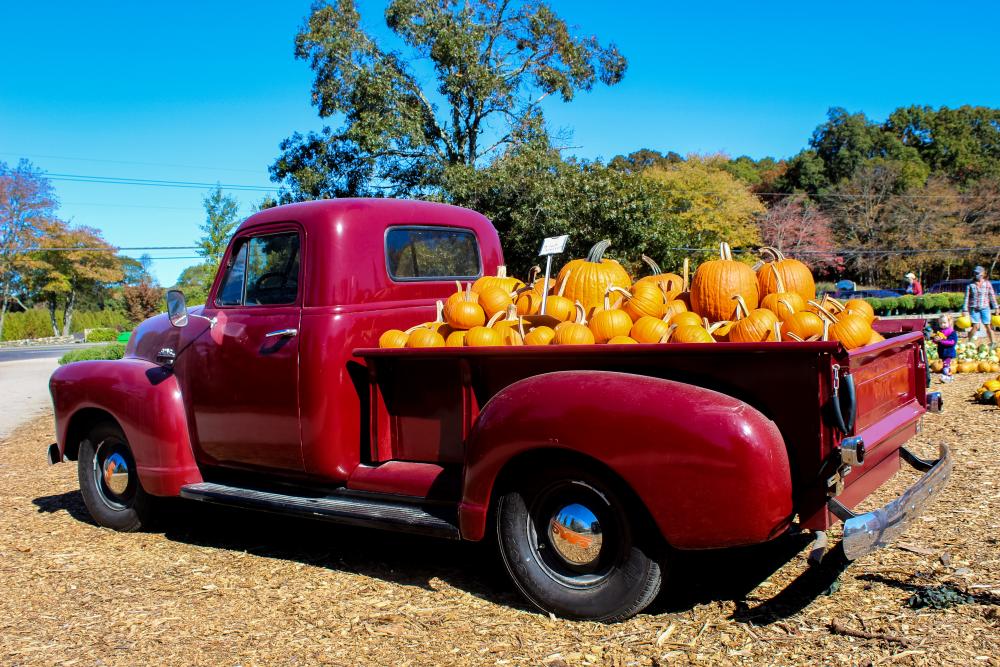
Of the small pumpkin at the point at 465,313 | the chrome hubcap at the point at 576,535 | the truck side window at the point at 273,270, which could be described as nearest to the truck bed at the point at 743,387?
the small pumpkin at the point at 465,313

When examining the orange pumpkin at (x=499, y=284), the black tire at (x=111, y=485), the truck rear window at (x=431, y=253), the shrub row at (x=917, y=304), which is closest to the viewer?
the orange pumpkin at (x=499, y=284)

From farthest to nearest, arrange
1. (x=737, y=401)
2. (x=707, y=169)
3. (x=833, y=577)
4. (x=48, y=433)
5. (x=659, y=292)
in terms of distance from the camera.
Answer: (x=707, y=169)
(x=48, y=433)
(x=659, y=292)
(x=833, y=577)
(x=737, y=401)

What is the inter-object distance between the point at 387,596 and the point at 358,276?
68.7 inches

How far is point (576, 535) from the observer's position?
334cm

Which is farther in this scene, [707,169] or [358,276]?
[707,169]

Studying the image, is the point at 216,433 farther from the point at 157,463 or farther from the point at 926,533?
the point at 926,533

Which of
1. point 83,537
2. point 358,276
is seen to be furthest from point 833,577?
point 83,537

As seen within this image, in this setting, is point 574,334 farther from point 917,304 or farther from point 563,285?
point 917,304

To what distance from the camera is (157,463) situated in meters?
4.81

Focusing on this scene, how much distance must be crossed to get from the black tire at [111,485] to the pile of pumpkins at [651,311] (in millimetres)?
2280

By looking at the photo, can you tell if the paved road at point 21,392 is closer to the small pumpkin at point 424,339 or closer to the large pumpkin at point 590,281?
the small pumpkin at point 424,339

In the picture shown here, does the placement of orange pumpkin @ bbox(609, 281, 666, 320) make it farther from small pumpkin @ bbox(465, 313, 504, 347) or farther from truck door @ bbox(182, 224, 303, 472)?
truck door @ bbox(182, 224, 303, 472)

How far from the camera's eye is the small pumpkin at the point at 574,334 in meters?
3.79

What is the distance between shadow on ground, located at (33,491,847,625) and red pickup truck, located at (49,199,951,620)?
389 millimetres
